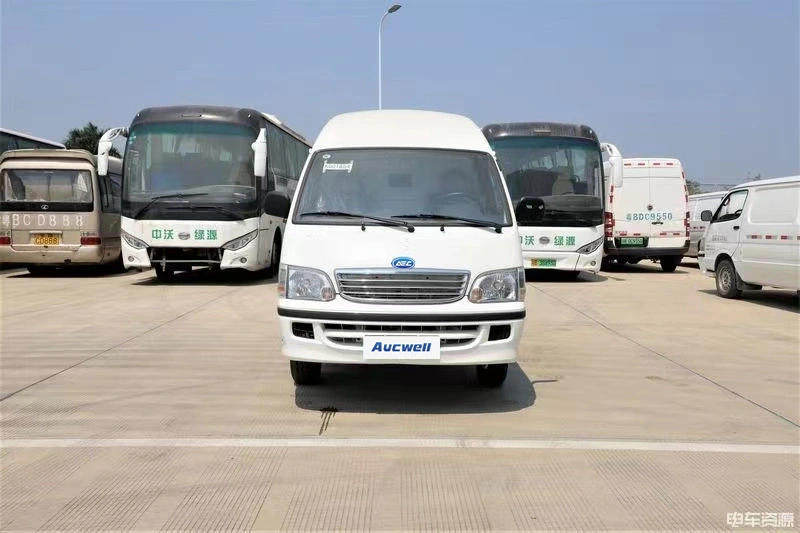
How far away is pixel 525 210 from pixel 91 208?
12068 millimetres

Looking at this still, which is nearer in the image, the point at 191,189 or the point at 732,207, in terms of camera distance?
the point at 732,207

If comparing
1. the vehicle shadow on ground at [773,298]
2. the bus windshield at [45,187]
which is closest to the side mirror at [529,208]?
the vehicle shadow on ground at [773,298]

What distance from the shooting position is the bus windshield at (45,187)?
14953 mm

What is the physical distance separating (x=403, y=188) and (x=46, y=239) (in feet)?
39.9

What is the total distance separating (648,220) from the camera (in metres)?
17.0

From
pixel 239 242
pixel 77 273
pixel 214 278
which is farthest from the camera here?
pixel 77 273

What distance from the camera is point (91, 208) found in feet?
49.3

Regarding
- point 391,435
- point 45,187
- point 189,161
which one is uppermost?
point 189,161

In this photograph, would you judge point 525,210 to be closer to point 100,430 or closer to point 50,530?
point 100,430

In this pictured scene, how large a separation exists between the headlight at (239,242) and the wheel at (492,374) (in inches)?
320

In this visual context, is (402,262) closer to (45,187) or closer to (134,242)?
(134,242)

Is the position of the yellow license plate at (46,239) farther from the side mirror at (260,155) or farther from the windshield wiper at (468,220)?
the windshield wiper at (468,220)

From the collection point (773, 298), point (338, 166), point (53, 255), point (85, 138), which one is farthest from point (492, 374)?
point (85, 138)

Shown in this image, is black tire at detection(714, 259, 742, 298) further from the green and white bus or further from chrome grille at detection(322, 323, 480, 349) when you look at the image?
chrome grille at detection(322, 323, 480, 349)
